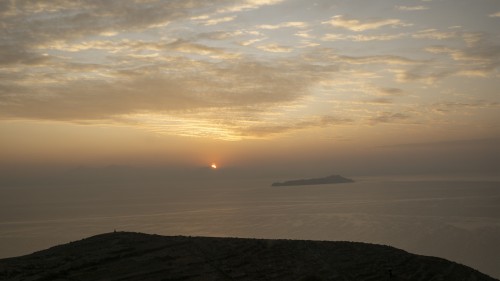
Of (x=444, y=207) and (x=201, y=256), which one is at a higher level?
(x=201, y=256)

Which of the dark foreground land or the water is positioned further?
the water

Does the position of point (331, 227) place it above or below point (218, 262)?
below

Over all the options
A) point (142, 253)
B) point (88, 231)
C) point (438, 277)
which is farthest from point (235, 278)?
point (88, 231)

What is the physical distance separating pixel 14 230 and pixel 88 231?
903 inches

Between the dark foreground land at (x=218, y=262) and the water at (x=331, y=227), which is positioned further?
the water at (x=331, y=227)

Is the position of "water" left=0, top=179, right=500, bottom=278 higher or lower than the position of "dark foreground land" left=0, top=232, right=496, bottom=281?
lower

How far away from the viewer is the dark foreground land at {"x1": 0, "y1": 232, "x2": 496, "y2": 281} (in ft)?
70.0

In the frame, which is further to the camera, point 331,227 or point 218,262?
point 331,227

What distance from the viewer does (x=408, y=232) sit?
89000 mm

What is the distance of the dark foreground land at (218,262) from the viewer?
21.3 meters

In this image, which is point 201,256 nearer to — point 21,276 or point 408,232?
point 21,276

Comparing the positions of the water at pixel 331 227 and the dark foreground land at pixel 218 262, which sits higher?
the dark foreground land at pixel 218 262

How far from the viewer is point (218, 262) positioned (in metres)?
24.0

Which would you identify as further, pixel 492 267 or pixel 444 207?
pixel 444 207
